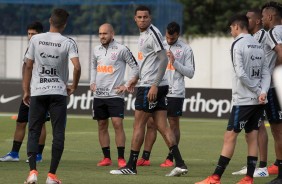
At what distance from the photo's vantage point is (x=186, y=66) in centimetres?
Result: 1638

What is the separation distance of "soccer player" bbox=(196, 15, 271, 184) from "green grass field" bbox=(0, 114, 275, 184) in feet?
2.36

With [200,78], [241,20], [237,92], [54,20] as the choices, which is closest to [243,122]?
[237,92]

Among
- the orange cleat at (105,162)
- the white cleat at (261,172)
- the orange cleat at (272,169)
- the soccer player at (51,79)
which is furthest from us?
the orange cleat at (105,162)

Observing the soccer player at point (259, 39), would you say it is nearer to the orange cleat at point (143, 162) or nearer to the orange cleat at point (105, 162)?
the orange cleat at point (143, 162)

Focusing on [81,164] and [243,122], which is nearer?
[243,122]

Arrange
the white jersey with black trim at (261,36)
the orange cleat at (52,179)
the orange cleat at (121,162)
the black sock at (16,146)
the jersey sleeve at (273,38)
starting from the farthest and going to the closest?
the black sock at (16,146), the orange cleat at (121,162), the white jersey with black trim at (261,36), the jersey sleeve at (273,38), the orange cleat at (52,179)

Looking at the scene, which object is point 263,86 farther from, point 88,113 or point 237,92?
point 88,113

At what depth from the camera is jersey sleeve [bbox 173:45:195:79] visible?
16.0m

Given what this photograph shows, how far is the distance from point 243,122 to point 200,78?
29.5 meters

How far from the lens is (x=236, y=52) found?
1260 cm

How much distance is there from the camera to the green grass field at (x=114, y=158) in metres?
13.6

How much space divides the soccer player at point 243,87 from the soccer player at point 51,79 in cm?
193

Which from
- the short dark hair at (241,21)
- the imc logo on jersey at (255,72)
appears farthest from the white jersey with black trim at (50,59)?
the imc logo on jersey at (255,72)

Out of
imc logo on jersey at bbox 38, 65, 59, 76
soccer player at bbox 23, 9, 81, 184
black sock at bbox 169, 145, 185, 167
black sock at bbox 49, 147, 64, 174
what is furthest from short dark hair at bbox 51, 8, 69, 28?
black sock at bbox 169, 145, 185, 167
